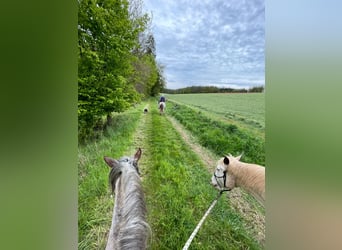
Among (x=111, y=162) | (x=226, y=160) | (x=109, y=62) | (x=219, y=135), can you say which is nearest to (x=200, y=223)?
(x=226, y=160)

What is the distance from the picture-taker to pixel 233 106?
141 centimetres

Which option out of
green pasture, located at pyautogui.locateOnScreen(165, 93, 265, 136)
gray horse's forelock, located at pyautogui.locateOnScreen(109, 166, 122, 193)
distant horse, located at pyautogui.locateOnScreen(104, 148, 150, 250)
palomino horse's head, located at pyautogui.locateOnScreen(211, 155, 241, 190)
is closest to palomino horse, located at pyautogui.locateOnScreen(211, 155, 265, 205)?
palomino horse's head, located at pyautogui.locateOnScreen(211, 155, 241, 190)

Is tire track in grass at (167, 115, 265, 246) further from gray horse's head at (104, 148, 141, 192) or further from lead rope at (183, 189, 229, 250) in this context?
gray horse's head at (104, 148, 141, 192)

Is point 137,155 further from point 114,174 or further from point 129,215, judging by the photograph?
point 129,215

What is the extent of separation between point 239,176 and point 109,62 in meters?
1.02

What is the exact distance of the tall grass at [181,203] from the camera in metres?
1.38

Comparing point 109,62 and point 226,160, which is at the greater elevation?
point 109,62

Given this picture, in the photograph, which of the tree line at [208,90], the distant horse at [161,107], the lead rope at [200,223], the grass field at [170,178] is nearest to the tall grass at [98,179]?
the grass field at [170,178]

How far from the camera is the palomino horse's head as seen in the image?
139cm

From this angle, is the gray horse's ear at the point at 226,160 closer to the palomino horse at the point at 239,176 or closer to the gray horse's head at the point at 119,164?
the palomino horse at the point at 239,176
